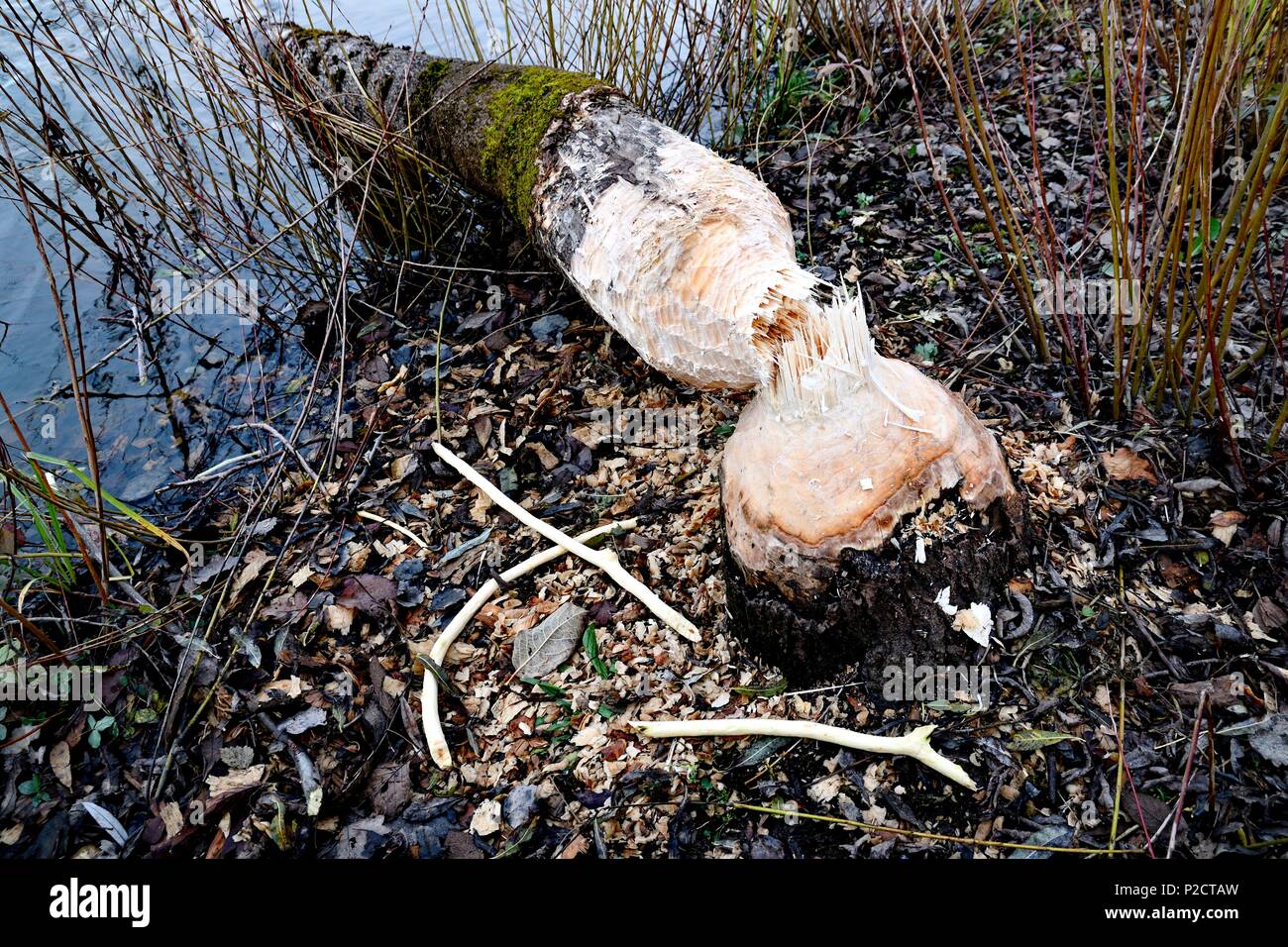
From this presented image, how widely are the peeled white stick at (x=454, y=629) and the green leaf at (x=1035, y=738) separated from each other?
46.4 inches

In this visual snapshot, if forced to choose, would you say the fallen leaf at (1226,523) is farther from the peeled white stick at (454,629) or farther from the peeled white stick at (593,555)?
the peeled white stick at (454,629)

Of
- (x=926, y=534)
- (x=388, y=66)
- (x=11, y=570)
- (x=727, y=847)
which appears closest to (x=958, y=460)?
(x=926, y=534)

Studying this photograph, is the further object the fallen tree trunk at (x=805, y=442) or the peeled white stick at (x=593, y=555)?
the peeled white stick at (x=593, y=555)

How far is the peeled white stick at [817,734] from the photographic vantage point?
165cm

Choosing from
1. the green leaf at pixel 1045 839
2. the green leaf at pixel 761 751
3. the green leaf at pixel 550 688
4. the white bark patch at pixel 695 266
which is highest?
the white bark patch at pixel 695 266

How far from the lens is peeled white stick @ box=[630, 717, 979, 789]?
1.65m

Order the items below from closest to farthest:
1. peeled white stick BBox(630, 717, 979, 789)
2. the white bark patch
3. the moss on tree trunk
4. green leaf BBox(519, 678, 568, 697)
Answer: peeled white stick BBox(630, 717, 979, 789)
the white bark patch
green leaf BBox(519, 678, 568, 697)
the moss on tree trunk

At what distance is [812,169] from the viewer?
11.7ft

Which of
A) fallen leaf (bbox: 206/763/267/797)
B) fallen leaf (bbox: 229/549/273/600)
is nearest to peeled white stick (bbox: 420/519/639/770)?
fallen leaf (bbox: 206/763/267/797)

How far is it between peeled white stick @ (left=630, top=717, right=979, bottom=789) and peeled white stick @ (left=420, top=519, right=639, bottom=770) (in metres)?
0.50

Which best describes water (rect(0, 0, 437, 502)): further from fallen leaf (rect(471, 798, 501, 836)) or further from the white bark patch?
fallen leaf (rect(471, 798, 501, 836))

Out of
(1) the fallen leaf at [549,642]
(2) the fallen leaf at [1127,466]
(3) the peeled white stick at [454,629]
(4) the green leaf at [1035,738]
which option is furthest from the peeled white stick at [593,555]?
(2) the fallen leaf at [1127,466]
